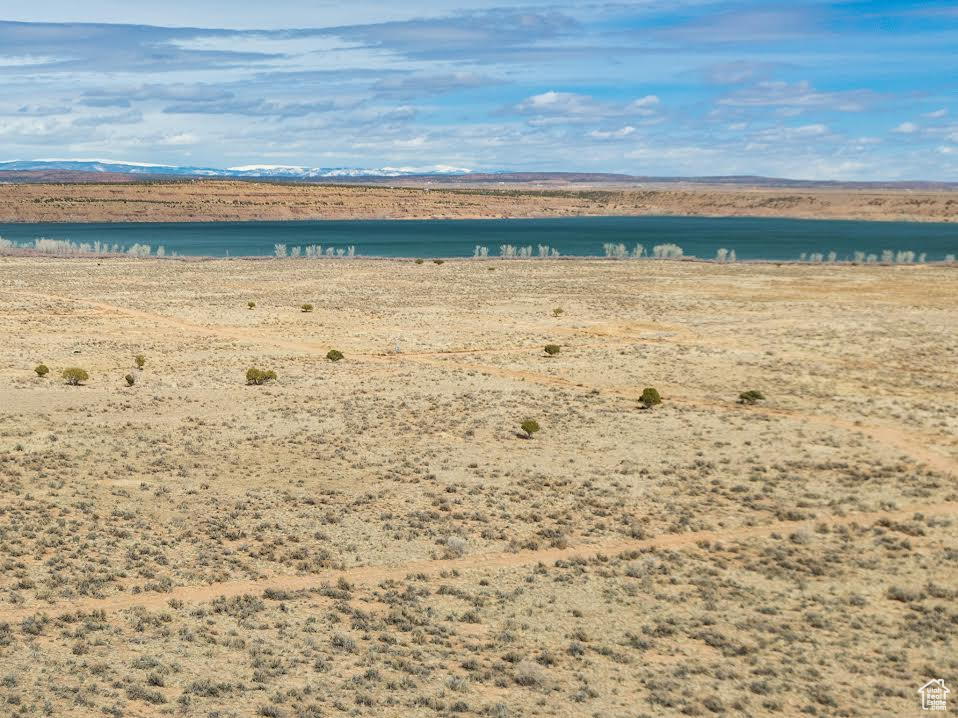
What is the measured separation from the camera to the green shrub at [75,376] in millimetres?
35000

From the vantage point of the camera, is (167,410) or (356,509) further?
(167,410)

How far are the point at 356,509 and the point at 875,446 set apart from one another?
1448 centimetres

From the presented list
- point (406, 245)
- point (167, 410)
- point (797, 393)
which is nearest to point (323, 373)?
point (167, 410)

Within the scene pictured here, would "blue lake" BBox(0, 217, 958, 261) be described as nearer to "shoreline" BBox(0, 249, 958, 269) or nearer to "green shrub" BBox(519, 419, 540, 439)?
"shoreline" BBox(0, 249, 958, 269)

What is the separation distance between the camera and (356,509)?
2139 centimetres

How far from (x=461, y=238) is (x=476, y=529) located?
122 meters

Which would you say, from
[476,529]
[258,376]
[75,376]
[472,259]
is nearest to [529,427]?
[476,529]

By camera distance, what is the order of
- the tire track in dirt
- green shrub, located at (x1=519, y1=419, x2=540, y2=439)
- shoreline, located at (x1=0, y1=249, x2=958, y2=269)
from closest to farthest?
the tire track in dirt → green shrub, located at (x1=519, y1=419, x2=540, y2=439) → shoreline, located at (x1=0, y1=249, x2=958, y2=269)

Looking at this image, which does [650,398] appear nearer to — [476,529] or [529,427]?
[529,427]

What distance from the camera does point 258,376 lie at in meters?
35.7

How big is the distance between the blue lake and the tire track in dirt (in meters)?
84.4

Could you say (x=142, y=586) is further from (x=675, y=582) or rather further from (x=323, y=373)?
(x=323, y=373)

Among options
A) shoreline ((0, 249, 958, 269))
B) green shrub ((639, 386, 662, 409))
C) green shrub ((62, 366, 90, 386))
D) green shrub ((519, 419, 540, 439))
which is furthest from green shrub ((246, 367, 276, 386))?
shoreline ((0, 249, 958, 269))

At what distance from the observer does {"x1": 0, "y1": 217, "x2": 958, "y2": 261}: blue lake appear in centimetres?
11300
